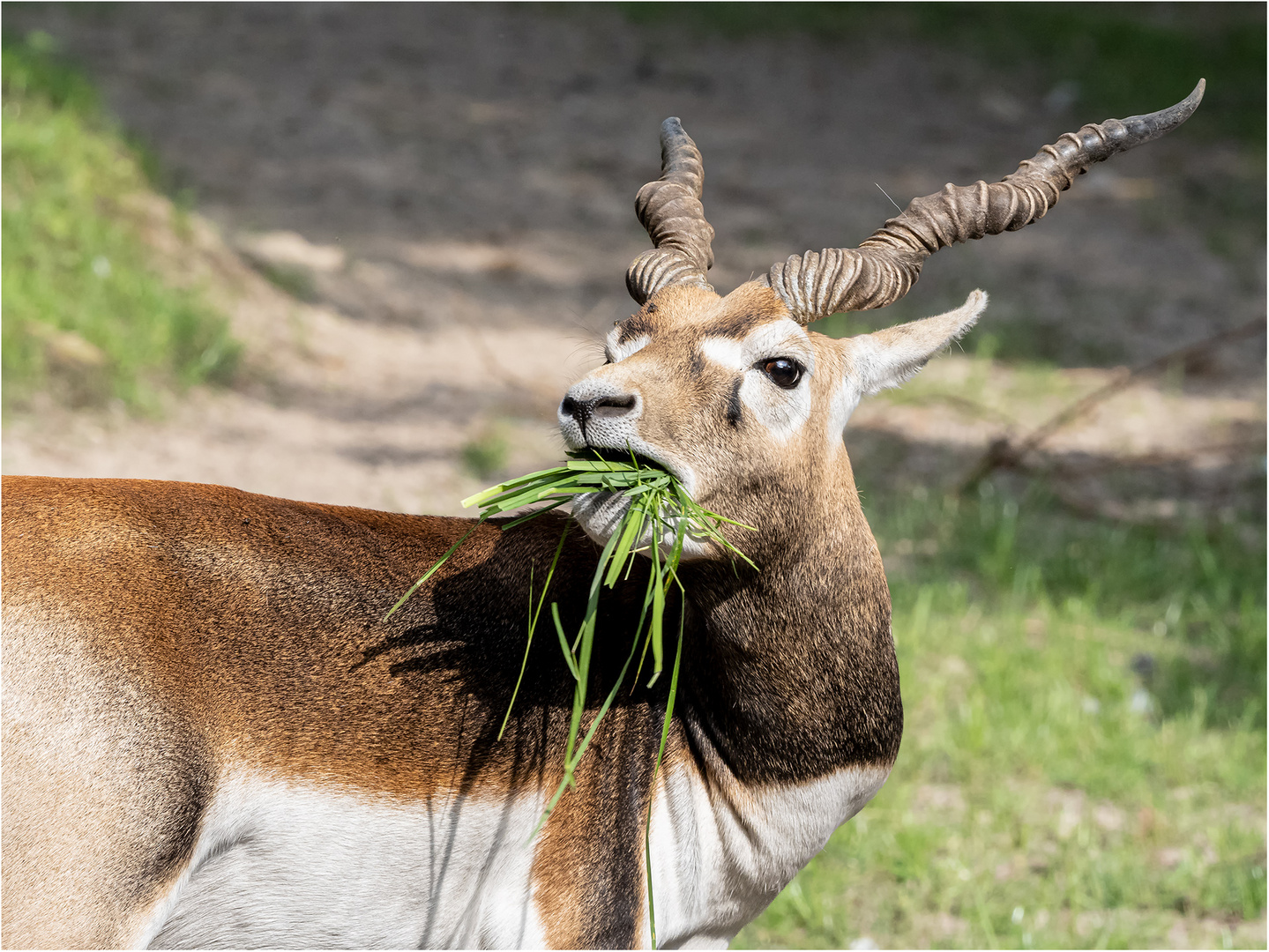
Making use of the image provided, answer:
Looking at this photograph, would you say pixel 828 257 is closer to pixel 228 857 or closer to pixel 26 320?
pixel 228 857

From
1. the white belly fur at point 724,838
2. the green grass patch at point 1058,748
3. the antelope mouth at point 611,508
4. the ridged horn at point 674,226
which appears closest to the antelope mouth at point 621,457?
the antelope mouth at point 611,508

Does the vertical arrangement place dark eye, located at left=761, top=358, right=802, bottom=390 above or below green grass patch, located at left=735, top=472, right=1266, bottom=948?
above

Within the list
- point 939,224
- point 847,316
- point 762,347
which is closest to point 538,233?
point 847,316

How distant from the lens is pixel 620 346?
2.71 metres

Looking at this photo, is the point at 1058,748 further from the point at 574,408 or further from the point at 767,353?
the point at 574,408

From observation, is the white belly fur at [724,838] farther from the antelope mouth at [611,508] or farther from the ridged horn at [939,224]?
the ridged horn at [939,224]

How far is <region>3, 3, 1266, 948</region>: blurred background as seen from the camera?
188 inches

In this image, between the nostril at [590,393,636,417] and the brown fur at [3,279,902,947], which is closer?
the brown fur at [3,279,902,947]

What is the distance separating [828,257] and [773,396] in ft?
1.49

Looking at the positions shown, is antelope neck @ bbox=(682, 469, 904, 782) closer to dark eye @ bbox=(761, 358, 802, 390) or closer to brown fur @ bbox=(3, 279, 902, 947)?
brown fur @ bbox=(3, 279, 902, 947)

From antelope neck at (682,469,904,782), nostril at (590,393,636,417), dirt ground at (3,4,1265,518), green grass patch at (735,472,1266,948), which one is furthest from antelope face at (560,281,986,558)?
dirt ground at (3,4,1265,518)

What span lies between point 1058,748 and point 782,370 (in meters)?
3.04

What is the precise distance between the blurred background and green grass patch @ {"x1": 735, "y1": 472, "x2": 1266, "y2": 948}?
2cm

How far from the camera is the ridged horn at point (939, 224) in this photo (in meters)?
2.85
